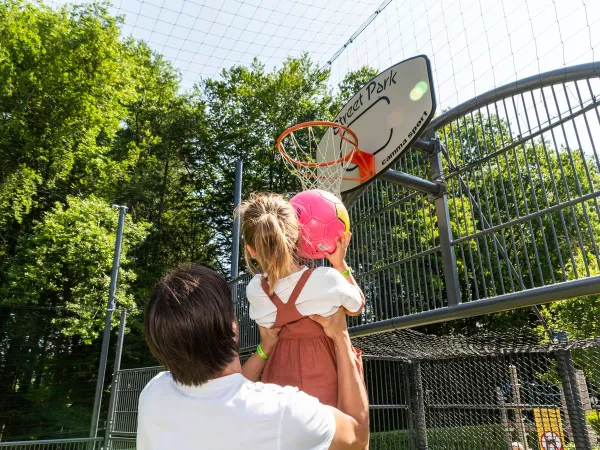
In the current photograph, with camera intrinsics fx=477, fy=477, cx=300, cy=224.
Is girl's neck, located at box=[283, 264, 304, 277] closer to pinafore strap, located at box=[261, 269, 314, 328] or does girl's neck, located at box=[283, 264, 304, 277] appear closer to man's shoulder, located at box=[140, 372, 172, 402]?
pinafore strap, located at box=[261, 269, 314, 328]

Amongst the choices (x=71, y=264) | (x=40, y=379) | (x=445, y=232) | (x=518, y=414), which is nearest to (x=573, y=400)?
(x=518, y=414)

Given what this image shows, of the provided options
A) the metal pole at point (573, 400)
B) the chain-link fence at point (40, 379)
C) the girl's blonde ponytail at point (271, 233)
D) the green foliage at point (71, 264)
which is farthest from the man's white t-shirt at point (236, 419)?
the green foliage at point (71, 264)

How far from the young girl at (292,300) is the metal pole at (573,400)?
4.27 meters

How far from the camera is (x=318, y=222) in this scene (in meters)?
2.12

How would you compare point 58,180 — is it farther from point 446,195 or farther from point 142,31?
point 446,195

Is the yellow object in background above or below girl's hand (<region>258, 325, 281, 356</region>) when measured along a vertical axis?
below

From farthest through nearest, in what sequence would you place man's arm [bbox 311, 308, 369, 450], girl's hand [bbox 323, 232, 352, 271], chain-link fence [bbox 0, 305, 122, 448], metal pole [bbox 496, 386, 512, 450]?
chain-link fence [bbox 0, 305, 122, 448]
metal pole [bbox 496, 386, 512, 450]
girl's hand [bbox 323, 232, 352, 271]
man's arm [bbox 311, 308, 369, 450]

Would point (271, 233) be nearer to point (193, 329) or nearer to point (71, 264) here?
point (193, 329)

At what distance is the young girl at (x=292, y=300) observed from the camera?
66.0 inches

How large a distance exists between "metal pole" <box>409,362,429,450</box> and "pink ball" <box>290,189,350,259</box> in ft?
22.2

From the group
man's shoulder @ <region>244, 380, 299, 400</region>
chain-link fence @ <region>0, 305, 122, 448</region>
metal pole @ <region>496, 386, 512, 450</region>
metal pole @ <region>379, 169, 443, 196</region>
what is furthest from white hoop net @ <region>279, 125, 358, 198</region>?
chain-link fence @ <region>0, 305, 122, 448</region>

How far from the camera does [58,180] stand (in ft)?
61.8

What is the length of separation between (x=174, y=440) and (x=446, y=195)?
2871 mm

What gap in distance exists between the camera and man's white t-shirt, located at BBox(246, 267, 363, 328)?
168 centimetres
